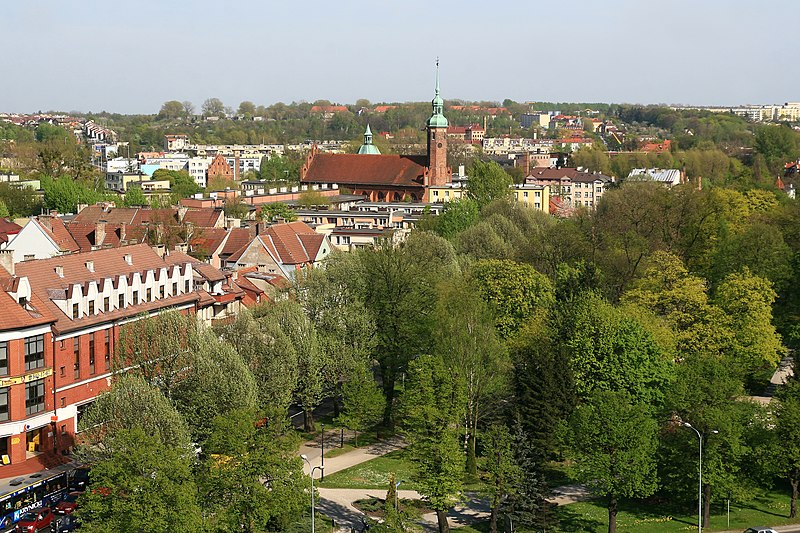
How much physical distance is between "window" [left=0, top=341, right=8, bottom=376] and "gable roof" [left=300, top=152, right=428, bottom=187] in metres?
106

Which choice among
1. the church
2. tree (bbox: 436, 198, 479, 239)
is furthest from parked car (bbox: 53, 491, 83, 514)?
the church

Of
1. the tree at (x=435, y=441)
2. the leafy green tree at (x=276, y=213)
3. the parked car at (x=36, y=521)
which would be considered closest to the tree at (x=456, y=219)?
the leafy green tree at (x=276, y=213)

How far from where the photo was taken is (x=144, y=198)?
12575cm

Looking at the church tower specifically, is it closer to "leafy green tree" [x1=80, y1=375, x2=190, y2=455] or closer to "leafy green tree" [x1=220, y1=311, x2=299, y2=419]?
"leafy green tree" [x1=220, y1=311, x2=299, y2=419]

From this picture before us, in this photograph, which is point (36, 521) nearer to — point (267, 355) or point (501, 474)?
point (267, 355)

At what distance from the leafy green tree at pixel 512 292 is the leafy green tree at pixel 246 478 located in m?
24.3

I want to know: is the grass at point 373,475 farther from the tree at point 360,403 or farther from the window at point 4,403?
the window at point 4,403

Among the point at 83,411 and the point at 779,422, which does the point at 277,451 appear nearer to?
the point at 83,411

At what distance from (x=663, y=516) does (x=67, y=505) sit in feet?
82.8

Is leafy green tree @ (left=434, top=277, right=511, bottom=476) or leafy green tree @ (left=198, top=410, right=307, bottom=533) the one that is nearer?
leafy green tree @ (left=198, top=410, right=307, bottom=533)

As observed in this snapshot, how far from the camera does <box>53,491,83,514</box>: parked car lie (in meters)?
43.1

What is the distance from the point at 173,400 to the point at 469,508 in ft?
45.4

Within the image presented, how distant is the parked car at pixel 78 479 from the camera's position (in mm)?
45281

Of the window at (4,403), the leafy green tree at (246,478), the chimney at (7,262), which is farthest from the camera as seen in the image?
the chimney at (7,262)
